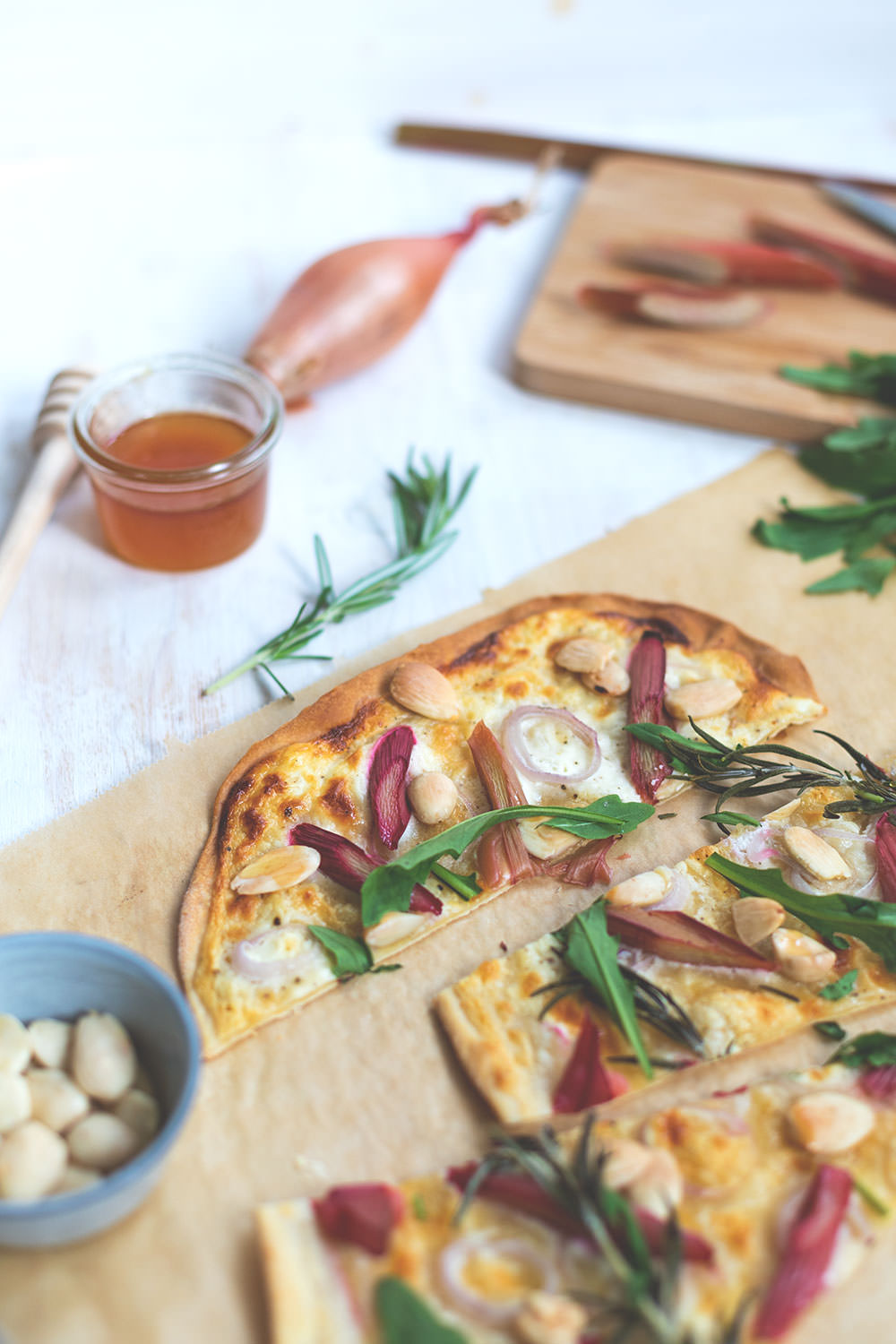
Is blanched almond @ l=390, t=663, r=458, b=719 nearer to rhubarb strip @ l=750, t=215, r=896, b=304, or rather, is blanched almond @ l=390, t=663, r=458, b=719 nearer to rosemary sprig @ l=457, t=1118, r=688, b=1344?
rosemary sprig @ l=457, t=1118, r=688, b=1344

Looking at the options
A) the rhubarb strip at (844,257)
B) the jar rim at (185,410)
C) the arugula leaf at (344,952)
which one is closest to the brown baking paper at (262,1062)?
the arugula leaf at (344,952)

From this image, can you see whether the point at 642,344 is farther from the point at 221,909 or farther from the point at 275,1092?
the point at 275,1092

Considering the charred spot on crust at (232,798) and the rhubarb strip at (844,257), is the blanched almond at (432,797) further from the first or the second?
the rhubarb strip at (844,257)

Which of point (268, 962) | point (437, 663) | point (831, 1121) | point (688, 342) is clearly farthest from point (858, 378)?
point (268, 962)

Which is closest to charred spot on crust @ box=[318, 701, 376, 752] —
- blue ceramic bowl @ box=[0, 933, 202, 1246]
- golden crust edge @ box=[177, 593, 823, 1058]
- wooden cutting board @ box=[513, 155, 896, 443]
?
golden crust edge @ box=[177, 593, 823, 1058]

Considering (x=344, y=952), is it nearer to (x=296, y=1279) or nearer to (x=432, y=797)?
(x=432, y=797)

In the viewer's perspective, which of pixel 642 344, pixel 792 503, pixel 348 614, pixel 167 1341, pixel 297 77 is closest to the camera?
pixel 167 1341

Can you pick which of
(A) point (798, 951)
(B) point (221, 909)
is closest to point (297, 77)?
(B) point (221, 909)
